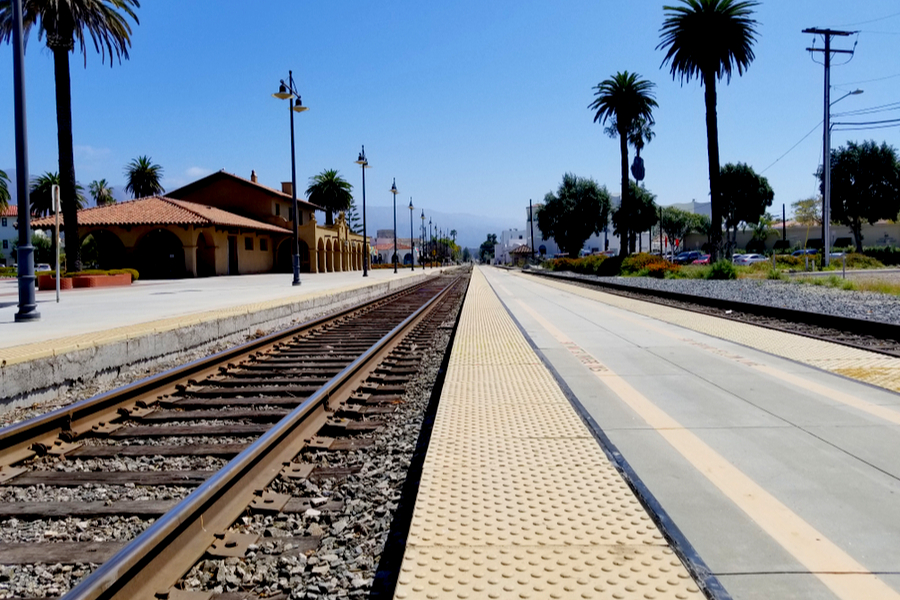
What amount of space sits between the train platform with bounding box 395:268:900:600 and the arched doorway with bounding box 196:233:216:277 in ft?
128

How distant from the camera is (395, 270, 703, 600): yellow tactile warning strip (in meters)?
2.46

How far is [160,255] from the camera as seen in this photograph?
43188mm

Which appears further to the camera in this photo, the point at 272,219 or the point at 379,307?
the point at 272,219

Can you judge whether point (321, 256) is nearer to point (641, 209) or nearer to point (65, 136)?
point (65, 136)

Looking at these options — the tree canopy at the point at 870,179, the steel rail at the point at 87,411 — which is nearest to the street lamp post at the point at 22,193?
the steel rail at the point at 87,411

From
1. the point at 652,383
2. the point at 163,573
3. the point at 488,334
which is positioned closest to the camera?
the point at 163,573

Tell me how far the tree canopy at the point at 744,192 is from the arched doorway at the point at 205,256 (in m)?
65.0

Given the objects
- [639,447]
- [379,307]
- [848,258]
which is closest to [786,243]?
[848,258]

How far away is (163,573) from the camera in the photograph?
288cm

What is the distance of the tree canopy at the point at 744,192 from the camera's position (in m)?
84.4

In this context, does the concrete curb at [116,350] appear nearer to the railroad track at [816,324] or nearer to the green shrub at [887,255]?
the railroad track at [816,324]

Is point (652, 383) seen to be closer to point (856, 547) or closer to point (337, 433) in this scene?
point (337, 433)

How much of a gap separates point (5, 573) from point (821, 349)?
377 inches

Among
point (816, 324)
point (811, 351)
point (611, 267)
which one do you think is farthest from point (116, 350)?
point (611, 267)
